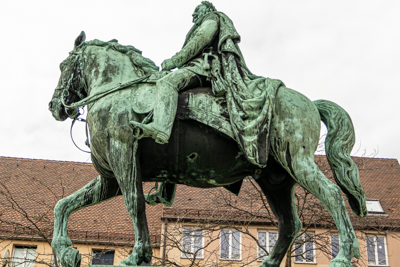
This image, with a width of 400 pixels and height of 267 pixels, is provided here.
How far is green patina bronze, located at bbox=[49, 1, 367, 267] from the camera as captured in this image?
18.5ft

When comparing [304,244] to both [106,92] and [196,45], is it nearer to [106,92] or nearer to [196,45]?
[196,45]

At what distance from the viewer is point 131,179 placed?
5.74m

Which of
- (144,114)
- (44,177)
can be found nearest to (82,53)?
(144,114)

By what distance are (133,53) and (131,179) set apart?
1.52 m

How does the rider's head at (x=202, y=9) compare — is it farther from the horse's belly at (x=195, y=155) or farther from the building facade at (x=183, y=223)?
the building facade at (x=183, y=223)

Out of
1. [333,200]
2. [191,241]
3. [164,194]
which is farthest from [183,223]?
[333,200]

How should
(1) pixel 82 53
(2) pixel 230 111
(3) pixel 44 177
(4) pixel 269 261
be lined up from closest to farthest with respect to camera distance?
(2) pixel 230 111, (4) pixel 269 261, (1) pixel 82 53, (3) pixel 44 177

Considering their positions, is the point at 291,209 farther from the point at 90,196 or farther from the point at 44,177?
the point at 44,177

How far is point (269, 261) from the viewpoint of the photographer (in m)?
6.20

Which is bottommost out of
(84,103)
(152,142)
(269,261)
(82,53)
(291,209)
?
(269,261)


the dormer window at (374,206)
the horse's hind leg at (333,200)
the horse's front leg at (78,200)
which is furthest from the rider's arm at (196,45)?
the dormer window at (374,206)

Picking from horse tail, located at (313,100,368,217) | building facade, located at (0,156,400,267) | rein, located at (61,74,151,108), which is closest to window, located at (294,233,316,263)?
building facade, located at (0,156,400,267)

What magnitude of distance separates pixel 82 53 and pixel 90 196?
1541 mm

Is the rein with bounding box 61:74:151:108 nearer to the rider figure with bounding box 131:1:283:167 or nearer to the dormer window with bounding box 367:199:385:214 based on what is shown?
the rider figure with bounding box 131:1:283:167
